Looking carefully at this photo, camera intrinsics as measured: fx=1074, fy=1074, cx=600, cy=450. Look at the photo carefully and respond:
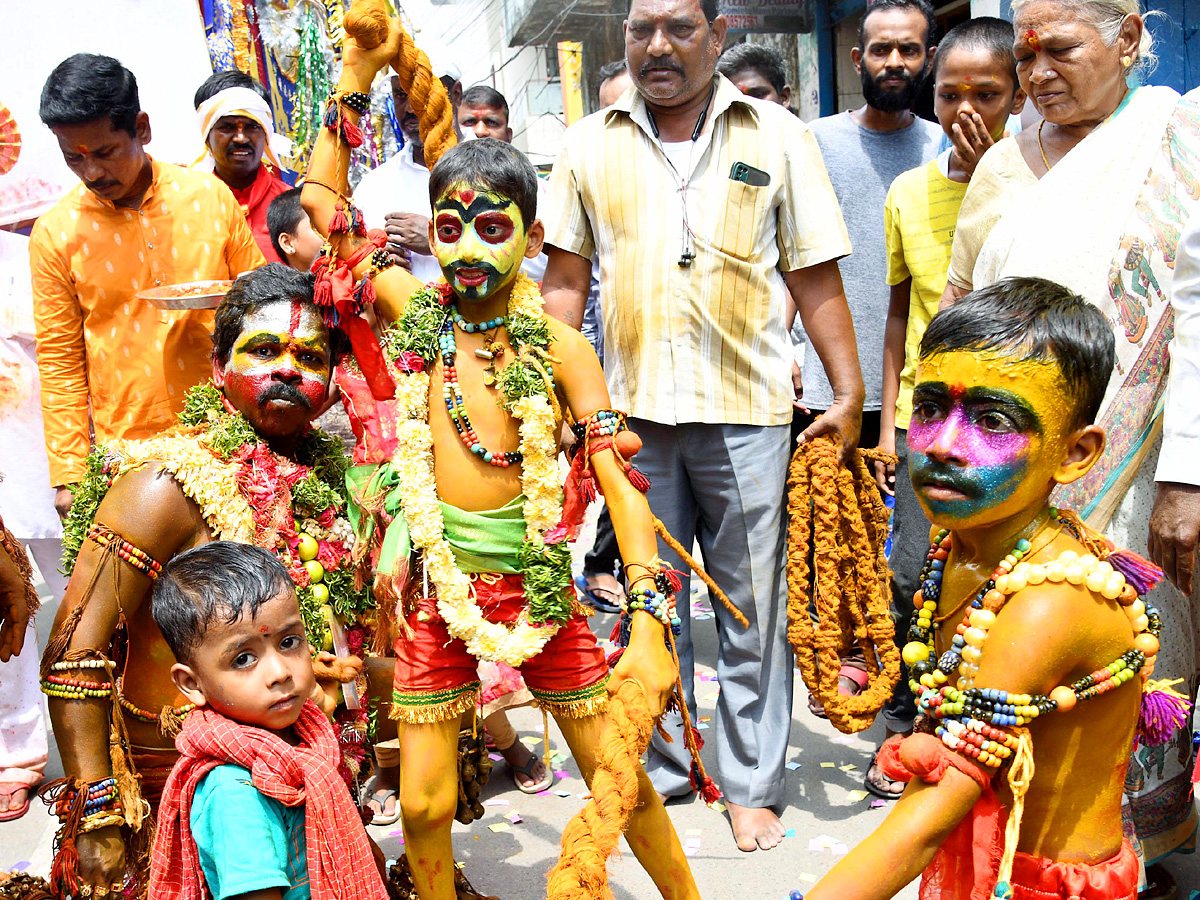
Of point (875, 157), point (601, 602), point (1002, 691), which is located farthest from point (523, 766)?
point (875, 157)

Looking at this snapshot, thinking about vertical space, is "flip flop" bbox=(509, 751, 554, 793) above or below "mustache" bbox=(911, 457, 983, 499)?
below

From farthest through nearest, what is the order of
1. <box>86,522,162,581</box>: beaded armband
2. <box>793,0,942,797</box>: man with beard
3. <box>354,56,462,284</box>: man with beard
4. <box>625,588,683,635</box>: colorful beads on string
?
<box>354,56,462,284</box>: man with beard
<box>793,0,942,797</box>: man with beard
<box>86,522,162,581</box>: beaded armband
<box>625,588,683,635</box>: colorful beads on string

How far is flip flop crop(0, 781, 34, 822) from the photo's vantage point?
389 cm

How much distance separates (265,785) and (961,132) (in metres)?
3.10

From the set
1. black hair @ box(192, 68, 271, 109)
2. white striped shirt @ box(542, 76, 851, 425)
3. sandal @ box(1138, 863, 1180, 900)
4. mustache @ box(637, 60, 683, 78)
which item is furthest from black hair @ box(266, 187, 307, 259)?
sandal @ box(1138, 863, 1180, 900)

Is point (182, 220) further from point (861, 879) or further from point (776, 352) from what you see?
point (861, 879)

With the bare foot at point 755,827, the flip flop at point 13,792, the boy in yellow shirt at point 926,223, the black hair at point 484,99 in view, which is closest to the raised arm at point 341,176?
the boy in yellow shirt at point 926,223

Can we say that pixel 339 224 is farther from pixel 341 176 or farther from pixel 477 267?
pixel 477 267

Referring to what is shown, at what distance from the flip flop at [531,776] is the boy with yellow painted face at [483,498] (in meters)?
1.13

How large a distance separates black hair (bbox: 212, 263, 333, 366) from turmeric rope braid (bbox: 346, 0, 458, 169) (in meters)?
0.49

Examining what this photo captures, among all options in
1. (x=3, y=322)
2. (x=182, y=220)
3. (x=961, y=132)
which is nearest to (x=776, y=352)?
(x=961, y=132)

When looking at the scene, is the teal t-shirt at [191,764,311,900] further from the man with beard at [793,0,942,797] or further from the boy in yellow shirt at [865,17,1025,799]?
the man with beard at [793,0,942,797]

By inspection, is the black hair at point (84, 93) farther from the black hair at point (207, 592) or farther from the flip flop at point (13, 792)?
the flip flop at point (13, 792)

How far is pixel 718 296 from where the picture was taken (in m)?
3.38
